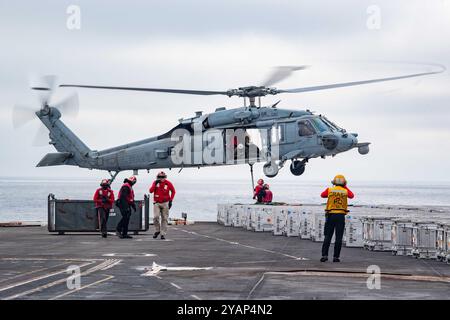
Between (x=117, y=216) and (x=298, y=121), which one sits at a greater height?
(x=298, y=121)

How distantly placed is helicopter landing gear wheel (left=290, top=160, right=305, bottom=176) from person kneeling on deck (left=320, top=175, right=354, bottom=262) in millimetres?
17241

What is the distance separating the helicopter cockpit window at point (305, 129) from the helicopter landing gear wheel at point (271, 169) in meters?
1.68

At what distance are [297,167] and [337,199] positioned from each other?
17.7 meters

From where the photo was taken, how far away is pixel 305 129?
35.8 meters

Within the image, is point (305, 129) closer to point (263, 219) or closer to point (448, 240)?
point (263, 219)

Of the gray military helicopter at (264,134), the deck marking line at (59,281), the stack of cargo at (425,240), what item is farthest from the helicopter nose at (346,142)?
the deck marking line at (59,281)

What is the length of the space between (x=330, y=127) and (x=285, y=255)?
1593 cm

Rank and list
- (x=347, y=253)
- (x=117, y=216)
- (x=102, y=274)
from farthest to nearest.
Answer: (x=117, y=216)
(x=347, y=253)
(x=102, y=274)

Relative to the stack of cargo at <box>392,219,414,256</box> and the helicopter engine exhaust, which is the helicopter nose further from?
the stack of cargo at <box>392,219,414,256</box>

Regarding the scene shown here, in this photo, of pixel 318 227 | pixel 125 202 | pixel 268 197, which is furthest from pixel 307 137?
pixel 125 202

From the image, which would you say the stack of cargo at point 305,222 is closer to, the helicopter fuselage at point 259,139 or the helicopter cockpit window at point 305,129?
the helicopter fuselage at point 259,139
